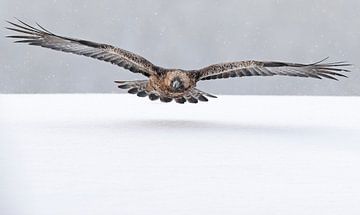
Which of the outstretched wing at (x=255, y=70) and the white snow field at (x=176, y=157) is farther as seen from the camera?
the outstretched wing at (x=255, y=70)

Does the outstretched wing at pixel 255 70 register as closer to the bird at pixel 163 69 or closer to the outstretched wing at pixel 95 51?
the bird at pixel 163 69

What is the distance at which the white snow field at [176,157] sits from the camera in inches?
37.2

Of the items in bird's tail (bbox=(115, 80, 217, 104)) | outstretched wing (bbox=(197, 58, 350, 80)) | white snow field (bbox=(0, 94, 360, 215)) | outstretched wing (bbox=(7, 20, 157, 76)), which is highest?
outstretched wing (bbox=(7, 20, 157, 76))

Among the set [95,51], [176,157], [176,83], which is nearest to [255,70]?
[176,83]

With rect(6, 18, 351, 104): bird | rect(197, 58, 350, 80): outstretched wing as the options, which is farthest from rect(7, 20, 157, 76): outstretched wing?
rect(197, 58, 350, 80): outstretched wing

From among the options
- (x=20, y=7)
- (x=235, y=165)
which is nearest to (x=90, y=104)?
(x=235, y=165)

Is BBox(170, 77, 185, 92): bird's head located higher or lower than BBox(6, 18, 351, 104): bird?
lower

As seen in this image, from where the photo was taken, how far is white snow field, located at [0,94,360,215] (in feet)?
3.10

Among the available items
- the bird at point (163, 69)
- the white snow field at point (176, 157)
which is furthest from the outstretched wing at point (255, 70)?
the white snow field at point (176, 157)

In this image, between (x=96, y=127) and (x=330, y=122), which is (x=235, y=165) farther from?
(x=330, y=122)

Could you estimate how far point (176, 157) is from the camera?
49.6 inches

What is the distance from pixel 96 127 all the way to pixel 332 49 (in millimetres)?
3105

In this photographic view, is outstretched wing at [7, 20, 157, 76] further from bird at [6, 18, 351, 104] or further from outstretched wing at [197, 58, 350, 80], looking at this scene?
outstretched wing at [197, 58, 350, 80]

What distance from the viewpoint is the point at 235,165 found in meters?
1.21
